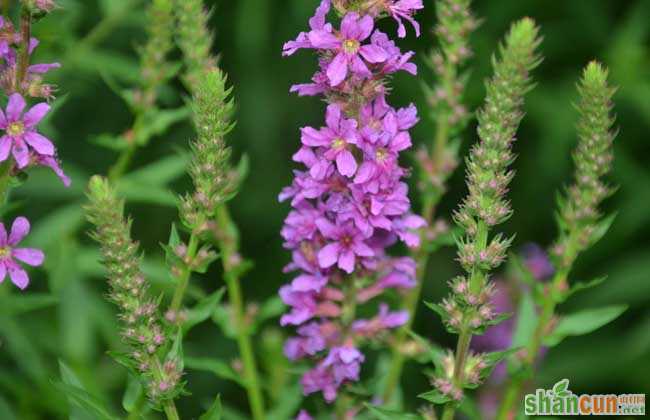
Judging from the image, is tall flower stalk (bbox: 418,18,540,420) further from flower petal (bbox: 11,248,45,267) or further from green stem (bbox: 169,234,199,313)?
flower petal (bbox: 11,248,45,267)

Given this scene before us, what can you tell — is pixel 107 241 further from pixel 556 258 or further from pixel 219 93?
pixel 556 258

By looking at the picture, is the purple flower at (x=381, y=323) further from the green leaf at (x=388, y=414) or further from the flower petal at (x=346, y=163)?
the flower petal at (x=346, y=163)

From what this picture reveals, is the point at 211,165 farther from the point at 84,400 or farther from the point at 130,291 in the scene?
the point at 84,400

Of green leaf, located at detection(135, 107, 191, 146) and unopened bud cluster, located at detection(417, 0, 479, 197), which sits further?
green leaf, located at detection(135, 107, 191, 146)

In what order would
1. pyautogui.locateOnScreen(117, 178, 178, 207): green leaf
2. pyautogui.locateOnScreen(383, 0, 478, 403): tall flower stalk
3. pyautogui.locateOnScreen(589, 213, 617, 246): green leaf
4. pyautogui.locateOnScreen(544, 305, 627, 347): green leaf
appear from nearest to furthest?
pyautogui.locateOnScreen(589, 213, 617, 246): green leaf < pyautogui.locateOnScreen(544, 305, 627, 347): green leaf < pyautogui.locateOnScreen(383, 0, 478, 403): tall flower stalk < pyautogui.locateOnScreen(117, 178, 178, 207): green leaf

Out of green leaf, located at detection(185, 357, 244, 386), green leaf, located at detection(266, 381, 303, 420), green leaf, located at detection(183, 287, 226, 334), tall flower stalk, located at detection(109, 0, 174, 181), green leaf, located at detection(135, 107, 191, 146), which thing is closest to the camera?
green leaf, located at detection(183, 287, 226, 334)

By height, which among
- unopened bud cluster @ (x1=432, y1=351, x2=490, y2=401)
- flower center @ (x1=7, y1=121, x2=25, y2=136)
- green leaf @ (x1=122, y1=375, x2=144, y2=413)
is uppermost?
flower center @ (x1=7, y1=121, x2=25, y2=136)

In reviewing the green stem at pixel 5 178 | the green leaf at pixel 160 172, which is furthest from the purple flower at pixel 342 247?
the green leaf at pixel 160 172

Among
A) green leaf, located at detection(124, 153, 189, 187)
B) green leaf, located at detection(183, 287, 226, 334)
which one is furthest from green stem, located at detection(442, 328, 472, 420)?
green leaf, located at detection(124, 153, 189, 187)
